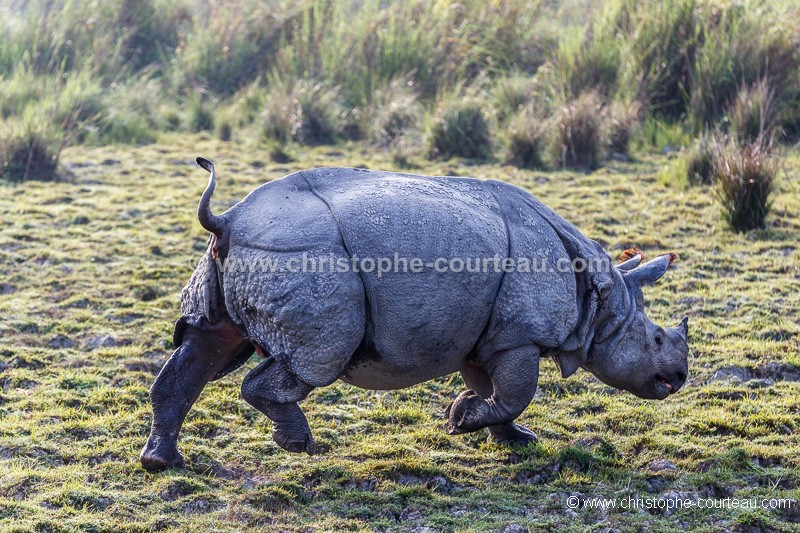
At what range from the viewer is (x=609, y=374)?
591cm

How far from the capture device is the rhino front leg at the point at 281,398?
5.16 meters

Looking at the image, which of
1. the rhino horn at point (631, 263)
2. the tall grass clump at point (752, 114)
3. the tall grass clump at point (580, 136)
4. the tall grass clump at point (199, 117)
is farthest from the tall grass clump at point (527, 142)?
the rhino horn at point (631, 263)

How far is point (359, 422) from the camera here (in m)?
6.36

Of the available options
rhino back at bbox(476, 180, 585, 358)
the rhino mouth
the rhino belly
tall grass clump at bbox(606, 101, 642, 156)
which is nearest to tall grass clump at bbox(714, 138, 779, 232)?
tall grass clump at bbox(606, 101, 642, 156)

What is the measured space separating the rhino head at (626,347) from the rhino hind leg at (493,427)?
0.41 metres

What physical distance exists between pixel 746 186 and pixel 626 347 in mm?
4068

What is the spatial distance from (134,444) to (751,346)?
406 cm

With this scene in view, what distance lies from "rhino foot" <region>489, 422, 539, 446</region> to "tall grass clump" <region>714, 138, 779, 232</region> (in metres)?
4.23

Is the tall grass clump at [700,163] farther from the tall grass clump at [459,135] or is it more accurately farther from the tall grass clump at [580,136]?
the tall grass clump at [459,135]

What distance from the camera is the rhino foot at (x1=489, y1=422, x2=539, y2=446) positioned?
19.9ft

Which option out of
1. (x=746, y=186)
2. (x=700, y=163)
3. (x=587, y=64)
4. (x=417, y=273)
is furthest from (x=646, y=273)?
(x=587, y=64)

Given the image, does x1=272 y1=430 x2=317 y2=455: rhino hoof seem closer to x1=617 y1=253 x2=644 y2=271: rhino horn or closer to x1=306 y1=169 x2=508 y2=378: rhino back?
x1=306 y1=169 x2=508 y2=378: rhino back

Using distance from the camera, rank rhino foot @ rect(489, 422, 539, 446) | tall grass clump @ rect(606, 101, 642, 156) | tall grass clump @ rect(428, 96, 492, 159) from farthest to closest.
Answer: tall grass clump @ rect(428, 96, 492, 159)
tall grass clump @ rect(606, 101, 642, 156)
rhino foot @ rect(489, 422, 539, 446)

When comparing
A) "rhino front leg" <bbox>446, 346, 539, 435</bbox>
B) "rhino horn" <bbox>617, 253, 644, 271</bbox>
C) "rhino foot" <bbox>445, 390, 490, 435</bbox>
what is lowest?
"rhino foot" <bbox>445, 390, 490, 435</bbox>
